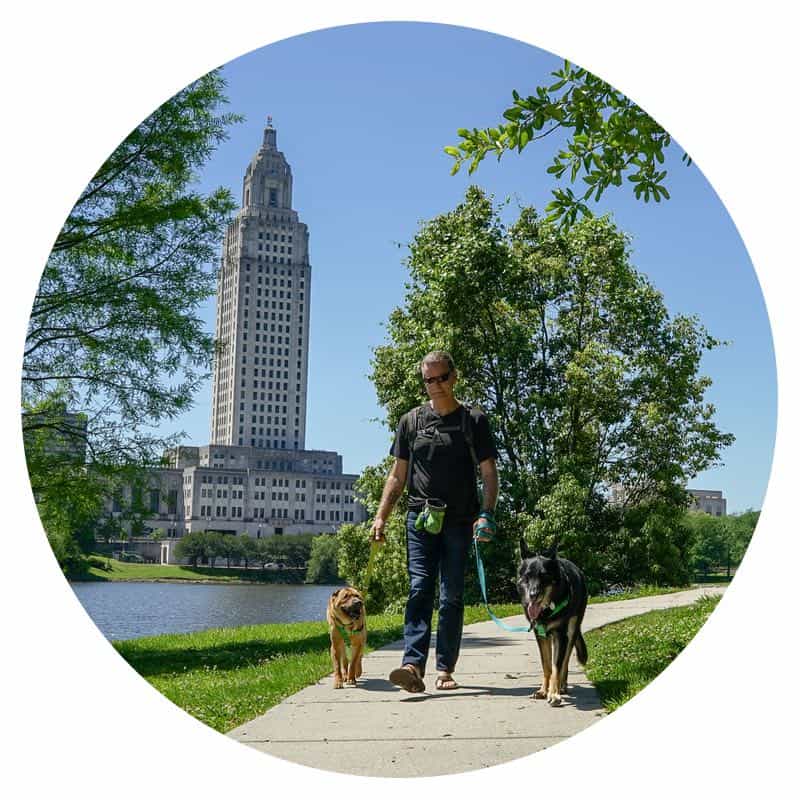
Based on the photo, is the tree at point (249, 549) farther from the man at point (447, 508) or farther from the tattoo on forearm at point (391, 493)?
the man at point (447, 508)

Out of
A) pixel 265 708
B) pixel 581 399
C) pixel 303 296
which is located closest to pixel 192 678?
pixel 265 708

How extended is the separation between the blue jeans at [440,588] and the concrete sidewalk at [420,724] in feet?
0.80

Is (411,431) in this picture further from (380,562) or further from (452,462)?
(380,562)

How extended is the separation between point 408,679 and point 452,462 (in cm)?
133

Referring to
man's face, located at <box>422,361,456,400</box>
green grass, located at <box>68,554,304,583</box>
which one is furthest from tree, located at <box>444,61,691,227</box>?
green grass, located at <box>68,554,304,583</box>

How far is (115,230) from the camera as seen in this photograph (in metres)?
10.7

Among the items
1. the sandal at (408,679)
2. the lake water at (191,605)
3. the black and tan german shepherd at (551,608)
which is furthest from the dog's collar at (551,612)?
the lake water at (191,605)

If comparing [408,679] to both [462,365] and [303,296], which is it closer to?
[303,296]

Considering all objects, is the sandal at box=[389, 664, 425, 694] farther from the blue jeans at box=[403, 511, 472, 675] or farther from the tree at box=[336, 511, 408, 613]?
the tree at box=[336, 511, 408, 613]

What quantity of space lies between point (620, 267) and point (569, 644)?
1353cm

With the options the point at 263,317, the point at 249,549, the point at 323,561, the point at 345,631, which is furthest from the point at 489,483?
the point at 323,561

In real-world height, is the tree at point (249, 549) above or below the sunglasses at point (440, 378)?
below

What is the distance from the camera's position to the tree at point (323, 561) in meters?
15.4

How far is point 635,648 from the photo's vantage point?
24.3ft
